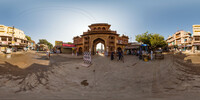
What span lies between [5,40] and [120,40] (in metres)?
40.3

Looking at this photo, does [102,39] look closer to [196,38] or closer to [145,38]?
[145,38]

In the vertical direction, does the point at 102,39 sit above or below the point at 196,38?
above

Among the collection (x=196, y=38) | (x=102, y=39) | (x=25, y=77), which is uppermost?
(x=102, y=39)

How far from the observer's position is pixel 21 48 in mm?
27391

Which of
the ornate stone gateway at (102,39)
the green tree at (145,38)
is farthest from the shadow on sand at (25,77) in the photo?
the green tree at (145,38)

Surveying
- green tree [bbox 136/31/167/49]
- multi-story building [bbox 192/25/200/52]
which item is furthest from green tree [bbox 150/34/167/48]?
multi-story building [bbox 192/25/200/52]

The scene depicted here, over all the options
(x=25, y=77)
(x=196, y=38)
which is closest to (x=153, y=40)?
(x=196, y=38)

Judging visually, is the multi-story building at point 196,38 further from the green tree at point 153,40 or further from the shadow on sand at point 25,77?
the shadow on sand at point 25,77

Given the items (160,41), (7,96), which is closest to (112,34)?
(160,41)

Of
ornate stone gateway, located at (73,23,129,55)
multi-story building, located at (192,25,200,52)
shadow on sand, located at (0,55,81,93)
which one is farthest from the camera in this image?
ornate stone gateway, located at (73,23,129,55)

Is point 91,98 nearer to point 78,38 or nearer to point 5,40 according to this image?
point 78,38

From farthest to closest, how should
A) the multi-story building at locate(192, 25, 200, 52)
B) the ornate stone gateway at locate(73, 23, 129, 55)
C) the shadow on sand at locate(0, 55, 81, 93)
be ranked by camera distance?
1. the ornate stone gateway at locate(73, 23, 129, 55)
2. the multi-story building at locate(192, 25, 200, 52)
3. the shadow on sand at locate(0, 55, 81, 93)

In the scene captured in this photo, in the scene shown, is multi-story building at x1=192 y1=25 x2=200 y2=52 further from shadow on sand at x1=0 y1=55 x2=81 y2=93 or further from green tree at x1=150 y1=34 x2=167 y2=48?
shadow on sand at x1=0 y1=55 x2=81 y2=93

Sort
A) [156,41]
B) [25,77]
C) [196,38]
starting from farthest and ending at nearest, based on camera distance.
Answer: [156,41] < [196,38] < [25,77]
